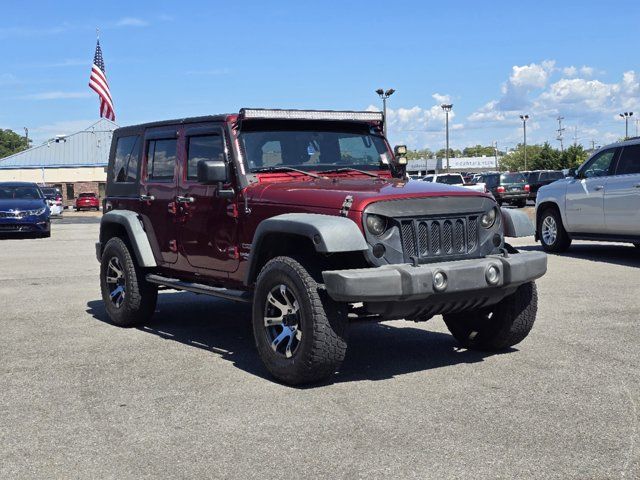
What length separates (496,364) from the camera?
6.64 meters

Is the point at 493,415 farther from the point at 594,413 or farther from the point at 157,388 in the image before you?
the point at 157,388

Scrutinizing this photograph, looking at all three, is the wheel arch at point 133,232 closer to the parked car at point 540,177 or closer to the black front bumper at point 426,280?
the black front bumper at point 426,280

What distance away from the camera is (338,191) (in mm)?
6215

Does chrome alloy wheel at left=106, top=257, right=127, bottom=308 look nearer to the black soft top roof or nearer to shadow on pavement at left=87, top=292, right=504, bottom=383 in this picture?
shadow on pavement at left=87, top=292, right=504, bottom=383

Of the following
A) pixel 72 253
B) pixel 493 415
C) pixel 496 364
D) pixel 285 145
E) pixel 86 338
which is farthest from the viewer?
pixel 72 253

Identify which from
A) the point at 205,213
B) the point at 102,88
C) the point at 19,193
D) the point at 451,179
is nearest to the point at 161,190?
the point at 205,213

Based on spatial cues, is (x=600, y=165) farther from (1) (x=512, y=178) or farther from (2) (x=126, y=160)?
(1) (x=512, y=178)

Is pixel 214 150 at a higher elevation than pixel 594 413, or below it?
higher

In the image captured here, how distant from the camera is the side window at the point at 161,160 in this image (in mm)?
8094

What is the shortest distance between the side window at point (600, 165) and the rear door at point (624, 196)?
0.22 meters

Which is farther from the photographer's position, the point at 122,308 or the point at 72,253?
the point at 72,253

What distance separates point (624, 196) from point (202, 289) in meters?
8.52

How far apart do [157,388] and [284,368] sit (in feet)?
2.94

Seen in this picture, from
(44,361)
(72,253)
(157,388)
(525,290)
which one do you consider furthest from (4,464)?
(72,253)
